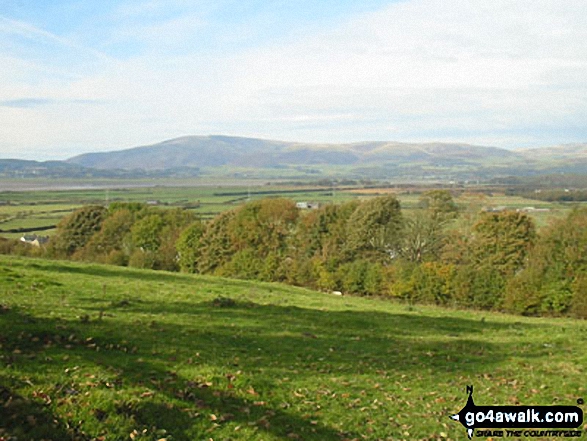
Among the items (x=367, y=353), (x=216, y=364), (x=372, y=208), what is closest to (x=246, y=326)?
(x=367, y=353)

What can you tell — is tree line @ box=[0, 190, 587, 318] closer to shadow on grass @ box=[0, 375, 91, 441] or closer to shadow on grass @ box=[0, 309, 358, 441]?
shadow on grass @ box=[0, 309, 358, 441]

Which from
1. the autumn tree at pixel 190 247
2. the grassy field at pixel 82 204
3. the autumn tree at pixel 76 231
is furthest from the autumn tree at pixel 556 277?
the autumn tree at pixel 76 231

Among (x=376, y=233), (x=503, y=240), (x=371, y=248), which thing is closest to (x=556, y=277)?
(x=503, y=240)

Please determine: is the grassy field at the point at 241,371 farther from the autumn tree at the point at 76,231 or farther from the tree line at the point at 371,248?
the autumn tree at the point at 76,231

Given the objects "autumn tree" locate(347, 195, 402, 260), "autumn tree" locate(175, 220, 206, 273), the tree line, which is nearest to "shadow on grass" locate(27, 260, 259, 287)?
the tree line

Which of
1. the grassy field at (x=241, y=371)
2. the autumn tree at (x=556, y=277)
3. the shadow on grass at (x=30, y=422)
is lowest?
the autumn tree at (x=556, y=277)

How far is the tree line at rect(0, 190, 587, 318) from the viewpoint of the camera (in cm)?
4584

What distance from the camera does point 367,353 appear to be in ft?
55.0

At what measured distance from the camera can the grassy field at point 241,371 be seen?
9.59m

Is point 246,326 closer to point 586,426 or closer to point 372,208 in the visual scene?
point 586,426

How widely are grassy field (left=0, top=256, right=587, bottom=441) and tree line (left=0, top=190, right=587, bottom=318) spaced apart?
81.8 ft

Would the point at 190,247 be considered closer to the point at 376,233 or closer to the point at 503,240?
the point at 376,233

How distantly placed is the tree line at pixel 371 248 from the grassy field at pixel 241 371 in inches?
982

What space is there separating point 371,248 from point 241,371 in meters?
45.8
